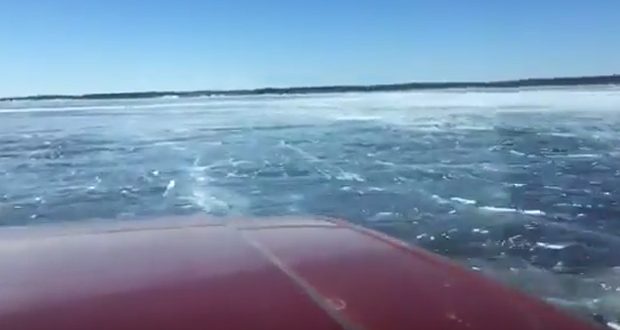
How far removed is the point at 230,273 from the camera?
201cm

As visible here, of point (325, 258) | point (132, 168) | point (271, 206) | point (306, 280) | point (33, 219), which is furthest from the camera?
point (132, 168)

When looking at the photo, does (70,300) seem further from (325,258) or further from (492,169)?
(492,169)

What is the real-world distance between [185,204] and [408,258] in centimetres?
543

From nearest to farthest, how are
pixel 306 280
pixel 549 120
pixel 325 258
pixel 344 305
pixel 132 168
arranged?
pixel 344 305 → pixel 306 280 → pixel 325 258 → pixel 132 168 → pixel 549 120

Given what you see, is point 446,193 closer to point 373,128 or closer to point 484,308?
point 484,308

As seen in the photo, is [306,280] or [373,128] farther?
[373,128]

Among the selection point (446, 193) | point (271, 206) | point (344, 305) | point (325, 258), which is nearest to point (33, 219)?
point (271, 206)

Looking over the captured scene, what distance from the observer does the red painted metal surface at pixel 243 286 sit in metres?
1.63

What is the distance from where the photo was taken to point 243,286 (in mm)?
1864

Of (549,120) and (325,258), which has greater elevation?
(325,258)

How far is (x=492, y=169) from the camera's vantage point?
975cm

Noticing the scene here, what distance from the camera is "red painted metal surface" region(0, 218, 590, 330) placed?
64.1 inches

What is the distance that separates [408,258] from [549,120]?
18785 millimetres

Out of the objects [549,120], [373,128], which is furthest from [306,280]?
[549,120]
